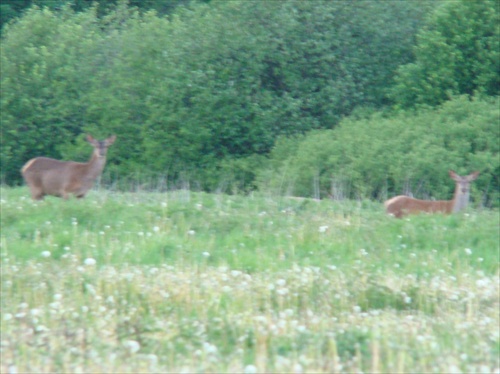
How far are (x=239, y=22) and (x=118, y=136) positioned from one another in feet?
19.1

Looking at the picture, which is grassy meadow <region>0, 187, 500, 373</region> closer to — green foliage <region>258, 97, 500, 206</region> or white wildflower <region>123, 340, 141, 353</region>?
white wildflower <region>123, 340, 141, 353</region>

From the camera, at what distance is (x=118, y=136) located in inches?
1248

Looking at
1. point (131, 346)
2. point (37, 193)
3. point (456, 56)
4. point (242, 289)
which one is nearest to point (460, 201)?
point (242, 289)

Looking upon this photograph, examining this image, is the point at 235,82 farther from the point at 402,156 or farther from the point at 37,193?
the point at 37,193

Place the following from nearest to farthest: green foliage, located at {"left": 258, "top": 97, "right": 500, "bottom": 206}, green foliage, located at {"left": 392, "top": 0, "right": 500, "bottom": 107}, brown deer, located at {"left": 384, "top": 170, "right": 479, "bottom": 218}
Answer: brown deer, located at {"left": 384, "top": 170, "right": 479, "bottom": 218}, green foliage, located at {"left": 258, "top": 97, "right": 500, "bottom": 206}, green foliage, located at {"left": 392, "top": 0, "right": 500, "bottom": 107}

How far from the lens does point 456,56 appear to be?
29172 mm

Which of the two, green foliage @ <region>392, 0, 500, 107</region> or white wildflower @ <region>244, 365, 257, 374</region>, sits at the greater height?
green foliage @ <region>392, 0, 500, 107</region>

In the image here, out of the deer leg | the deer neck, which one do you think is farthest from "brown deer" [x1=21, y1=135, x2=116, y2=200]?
the deer neck

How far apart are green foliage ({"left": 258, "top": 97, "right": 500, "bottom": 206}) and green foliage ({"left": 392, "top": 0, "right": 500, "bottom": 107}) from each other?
1.49m

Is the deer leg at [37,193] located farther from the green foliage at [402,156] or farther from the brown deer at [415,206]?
the green foliage at [402,156]

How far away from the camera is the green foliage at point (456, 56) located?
28891 millimetres

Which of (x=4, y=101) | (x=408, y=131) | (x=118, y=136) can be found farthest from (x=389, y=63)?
(x=4, y=101)

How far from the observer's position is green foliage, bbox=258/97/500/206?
23.7 m

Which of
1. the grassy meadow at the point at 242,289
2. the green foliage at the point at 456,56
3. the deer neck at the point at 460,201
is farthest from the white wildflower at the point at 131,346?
the green foliage at the point at 456,56
